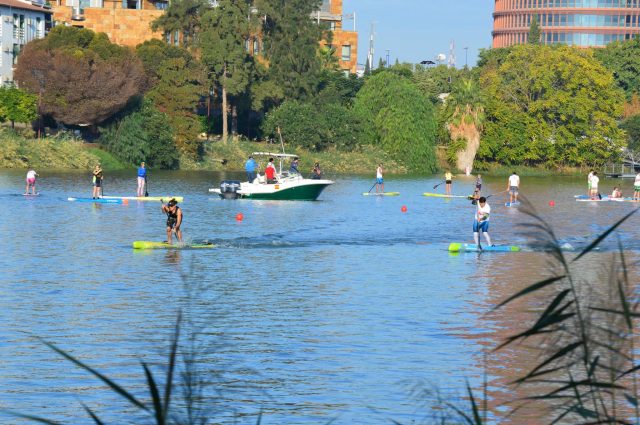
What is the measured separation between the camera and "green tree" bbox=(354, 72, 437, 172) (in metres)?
109

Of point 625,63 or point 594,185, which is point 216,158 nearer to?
point 594,185

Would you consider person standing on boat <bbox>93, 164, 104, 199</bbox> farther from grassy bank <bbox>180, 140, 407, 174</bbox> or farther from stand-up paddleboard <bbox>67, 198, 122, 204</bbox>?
grassy bank <bbox>180, 140, 407, 174</bbox>

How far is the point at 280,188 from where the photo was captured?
59.7 m

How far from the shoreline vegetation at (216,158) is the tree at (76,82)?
7.53 ft

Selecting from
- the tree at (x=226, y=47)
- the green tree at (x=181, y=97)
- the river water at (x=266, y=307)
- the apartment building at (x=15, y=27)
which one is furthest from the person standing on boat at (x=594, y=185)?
the apartment building at (x=15, y=27)

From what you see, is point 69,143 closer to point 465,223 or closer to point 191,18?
point 191,18

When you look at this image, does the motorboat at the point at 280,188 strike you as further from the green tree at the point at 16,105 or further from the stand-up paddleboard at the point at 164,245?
the green tree at the point at 16,105

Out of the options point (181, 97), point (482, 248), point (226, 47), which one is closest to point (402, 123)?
point (226, 47)

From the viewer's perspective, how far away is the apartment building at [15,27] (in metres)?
104

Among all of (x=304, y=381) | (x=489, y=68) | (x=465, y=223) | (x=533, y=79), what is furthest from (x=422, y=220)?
(x=489, y=68)

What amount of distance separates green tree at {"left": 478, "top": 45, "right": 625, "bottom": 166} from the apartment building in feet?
134

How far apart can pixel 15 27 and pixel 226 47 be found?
60.9 feet

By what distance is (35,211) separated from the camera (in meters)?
52.3

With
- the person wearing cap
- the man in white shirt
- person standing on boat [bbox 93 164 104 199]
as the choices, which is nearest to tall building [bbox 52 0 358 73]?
the man in white shirt
